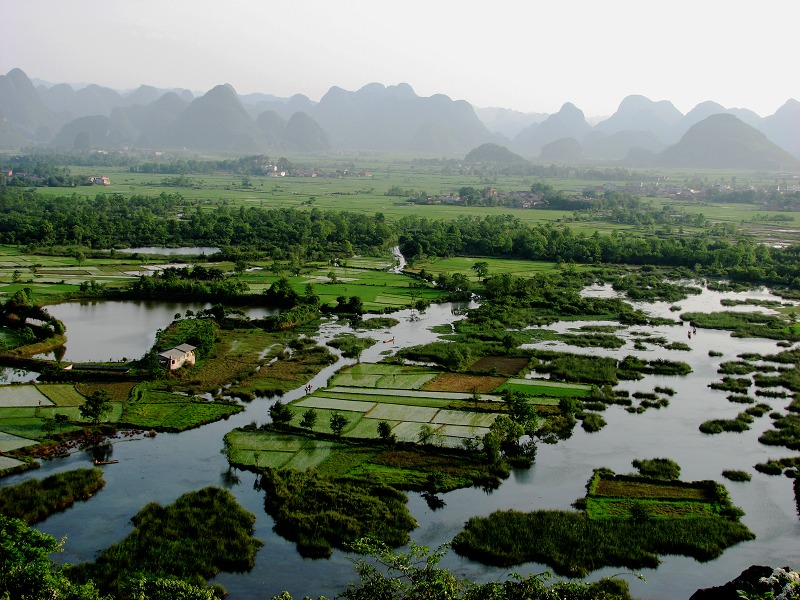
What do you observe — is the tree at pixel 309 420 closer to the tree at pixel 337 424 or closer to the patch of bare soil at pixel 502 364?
the tree at pixel 337 424

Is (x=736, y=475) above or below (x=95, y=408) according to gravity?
below

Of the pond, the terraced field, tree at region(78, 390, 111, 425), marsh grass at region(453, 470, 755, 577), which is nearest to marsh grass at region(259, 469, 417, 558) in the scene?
marsh grass at region(453, 470, 755, 577)

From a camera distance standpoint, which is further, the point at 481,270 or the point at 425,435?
the point at 481,270

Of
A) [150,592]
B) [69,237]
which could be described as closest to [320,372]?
[150,592]

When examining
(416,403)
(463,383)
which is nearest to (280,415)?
(416,403)

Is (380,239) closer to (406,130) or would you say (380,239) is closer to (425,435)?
(425,435)

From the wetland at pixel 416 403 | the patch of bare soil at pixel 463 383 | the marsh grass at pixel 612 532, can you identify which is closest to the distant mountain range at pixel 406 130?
the wetland at pixel 416 403

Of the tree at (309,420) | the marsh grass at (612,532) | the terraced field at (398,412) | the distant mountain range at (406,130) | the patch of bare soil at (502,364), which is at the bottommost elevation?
the marsh grass at (612,532)

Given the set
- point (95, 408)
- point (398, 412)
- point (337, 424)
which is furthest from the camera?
point (398, 412)
